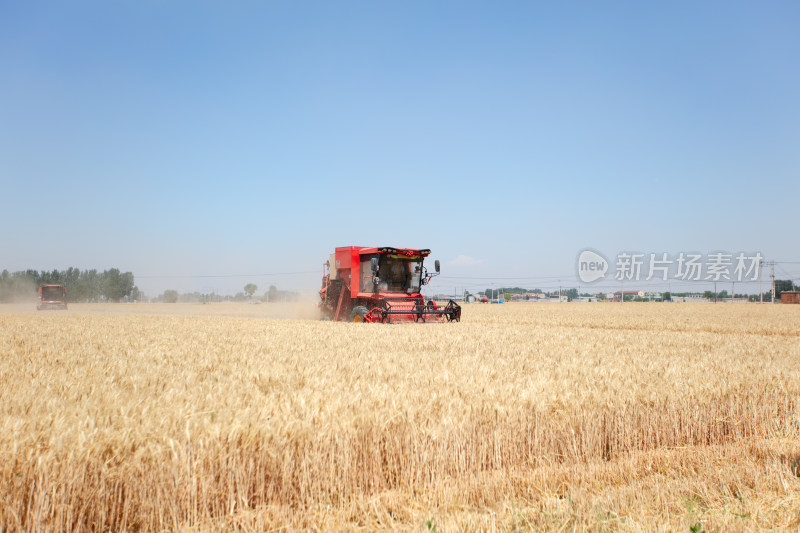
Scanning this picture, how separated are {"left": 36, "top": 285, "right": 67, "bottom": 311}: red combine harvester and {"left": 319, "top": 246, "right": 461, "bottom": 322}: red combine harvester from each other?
29203 mm

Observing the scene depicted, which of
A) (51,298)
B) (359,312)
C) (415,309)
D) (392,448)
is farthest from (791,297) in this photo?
(51,298)

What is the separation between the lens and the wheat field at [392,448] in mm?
3213

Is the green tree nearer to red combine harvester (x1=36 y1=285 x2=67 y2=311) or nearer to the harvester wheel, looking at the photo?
red combine harvester (x1=36 y1=285 x2=67 y2=311)

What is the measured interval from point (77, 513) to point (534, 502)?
9.88ft

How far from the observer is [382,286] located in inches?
789

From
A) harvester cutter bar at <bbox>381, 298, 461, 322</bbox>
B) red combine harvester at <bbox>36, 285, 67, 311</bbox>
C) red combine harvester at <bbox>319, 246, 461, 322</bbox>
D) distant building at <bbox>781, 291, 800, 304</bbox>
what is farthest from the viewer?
distant building at <bbox>781, 291, 800, 304</bbox>

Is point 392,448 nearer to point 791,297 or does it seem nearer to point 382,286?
point 382,286

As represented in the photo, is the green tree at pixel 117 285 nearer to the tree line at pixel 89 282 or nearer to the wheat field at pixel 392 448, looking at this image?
the tree line at pixel 89 282

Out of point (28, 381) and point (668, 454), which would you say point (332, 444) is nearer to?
point (668, 454)

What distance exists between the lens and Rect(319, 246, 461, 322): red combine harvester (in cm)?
1889

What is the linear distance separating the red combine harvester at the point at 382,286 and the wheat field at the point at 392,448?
12007 millimetres

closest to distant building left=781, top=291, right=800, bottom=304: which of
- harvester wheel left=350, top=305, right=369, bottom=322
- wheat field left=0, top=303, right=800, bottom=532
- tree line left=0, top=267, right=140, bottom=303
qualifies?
harvester wheel left=350, top=305, right=369, bottom=322

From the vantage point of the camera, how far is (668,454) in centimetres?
484

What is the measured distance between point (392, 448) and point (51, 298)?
44614 mm
